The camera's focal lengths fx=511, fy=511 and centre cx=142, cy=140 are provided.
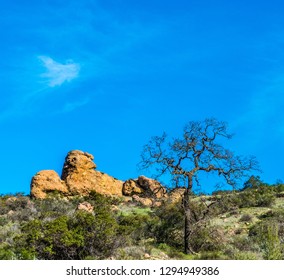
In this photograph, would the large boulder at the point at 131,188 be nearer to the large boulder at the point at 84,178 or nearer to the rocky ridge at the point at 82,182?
the rocky ridge at the point at 82,182

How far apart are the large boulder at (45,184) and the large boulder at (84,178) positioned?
39.3 inches

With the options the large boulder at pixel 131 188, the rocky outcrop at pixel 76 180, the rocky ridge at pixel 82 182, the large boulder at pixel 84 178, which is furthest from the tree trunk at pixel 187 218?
the large boulder at pixel 131 188

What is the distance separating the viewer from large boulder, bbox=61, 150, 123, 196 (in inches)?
1866

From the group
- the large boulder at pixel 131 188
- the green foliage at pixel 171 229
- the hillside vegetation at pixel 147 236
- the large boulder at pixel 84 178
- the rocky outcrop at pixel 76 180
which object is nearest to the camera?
the hillside vegetation at pixel 147 236

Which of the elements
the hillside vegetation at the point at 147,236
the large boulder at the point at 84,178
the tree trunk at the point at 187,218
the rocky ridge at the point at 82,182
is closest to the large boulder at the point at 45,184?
the rocky ridge at the point at 82,182

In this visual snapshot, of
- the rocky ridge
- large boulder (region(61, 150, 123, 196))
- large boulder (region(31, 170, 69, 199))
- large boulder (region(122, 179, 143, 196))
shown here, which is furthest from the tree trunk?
large boulder (region(122, 179, 143, 196))

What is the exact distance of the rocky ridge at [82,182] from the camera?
1796 inches

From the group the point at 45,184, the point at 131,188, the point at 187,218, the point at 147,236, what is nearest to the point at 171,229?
the point at 147,236

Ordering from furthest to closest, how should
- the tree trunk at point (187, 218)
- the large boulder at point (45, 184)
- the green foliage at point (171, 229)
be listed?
1. the large boulder at point (45, 184)
2. the green foliage at point (171, 229)
3. the tree trunk at point (187, 218)

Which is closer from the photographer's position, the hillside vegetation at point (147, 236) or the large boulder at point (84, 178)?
the hillside vegetation at point (147, 236)

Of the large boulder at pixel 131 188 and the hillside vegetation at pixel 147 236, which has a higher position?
the large boulder at pixel 131 188

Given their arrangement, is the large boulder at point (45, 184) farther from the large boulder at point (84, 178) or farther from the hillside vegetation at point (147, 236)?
the hillside vegetation at point (147, 236)
